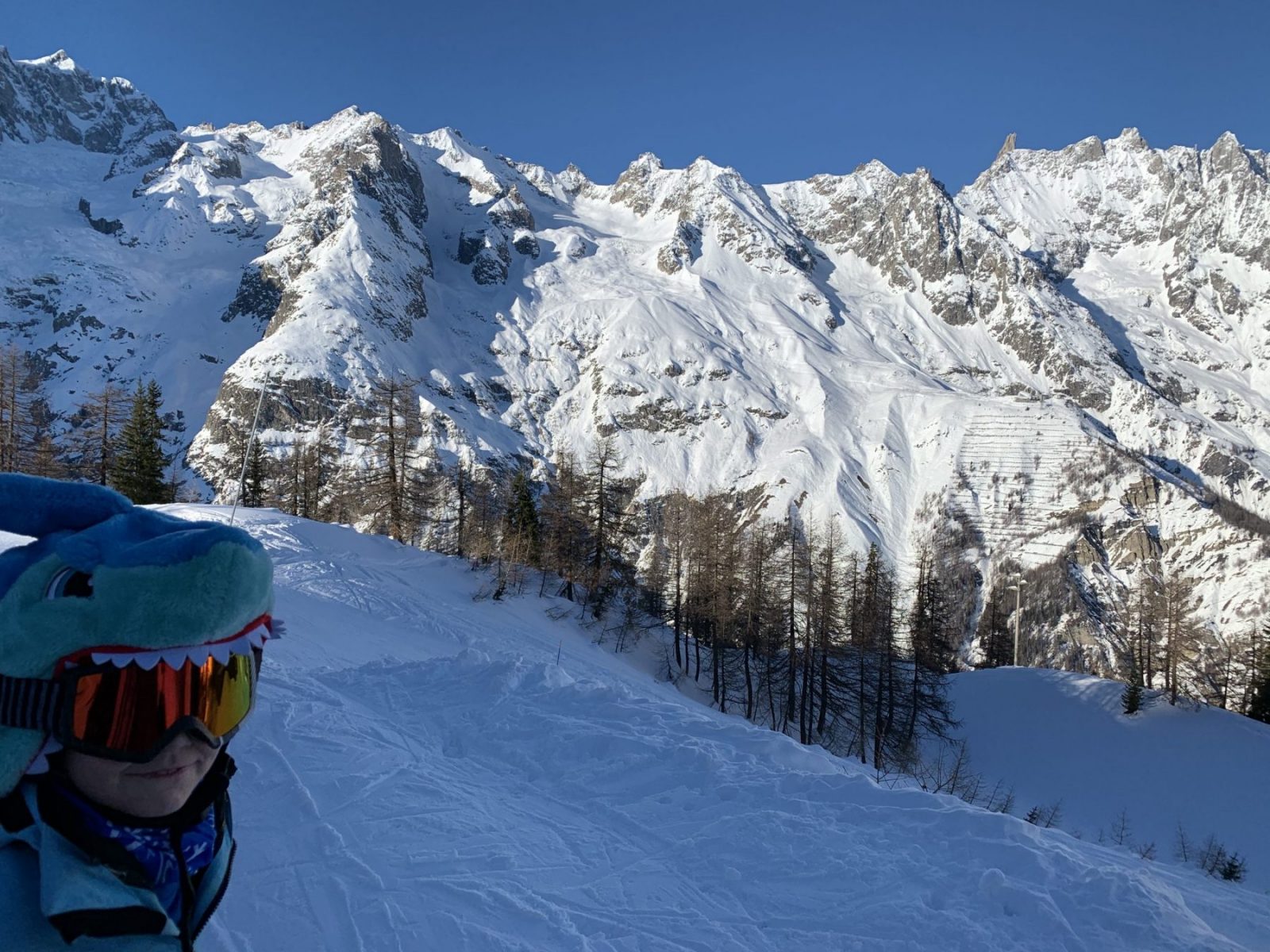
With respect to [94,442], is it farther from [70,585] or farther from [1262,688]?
[1262,688]

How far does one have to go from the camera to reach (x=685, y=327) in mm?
119312

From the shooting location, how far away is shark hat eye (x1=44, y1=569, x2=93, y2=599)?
1392mm

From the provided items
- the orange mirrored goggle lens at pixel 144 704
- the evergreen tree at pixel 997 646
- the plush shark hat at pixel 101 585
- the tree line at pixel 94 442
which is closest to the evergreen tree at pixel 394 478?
the tree line at pixel 94 442

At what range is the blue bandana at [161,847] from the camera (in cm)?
136

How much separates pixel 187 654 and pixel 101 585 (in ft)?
0.72

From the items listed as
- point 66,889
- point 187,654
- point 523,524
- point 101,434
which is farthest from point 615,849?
point 101,434

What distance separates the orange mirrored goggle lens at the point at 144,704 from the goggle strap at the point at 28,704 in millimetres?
37

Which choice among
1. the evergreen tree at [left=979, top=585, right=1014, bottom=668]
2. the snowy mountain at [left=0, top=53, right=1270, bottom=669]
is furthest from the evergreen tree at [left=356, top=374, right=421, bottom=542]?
the snowy mountain at [left=0, top=53, right=1270, bottom=669]

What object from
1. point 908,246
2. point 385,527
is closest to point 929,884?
point 385,527

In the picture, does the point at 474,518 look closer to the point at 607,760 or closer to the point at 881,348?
the point at 607,760

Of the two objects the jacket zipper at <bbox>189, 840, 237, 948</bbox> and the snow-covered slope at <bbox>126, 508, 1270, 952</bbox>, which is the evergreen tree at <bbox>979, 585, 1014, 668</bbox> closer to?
the snow-covered slope at <bbox>126, 508, 1270, 952</bbox>

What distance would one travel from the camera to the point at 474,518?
114 ft

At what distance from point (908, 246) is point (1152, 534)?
107m

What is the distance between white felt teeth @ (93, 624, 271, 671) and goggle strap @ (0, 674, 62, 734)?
0.09m
